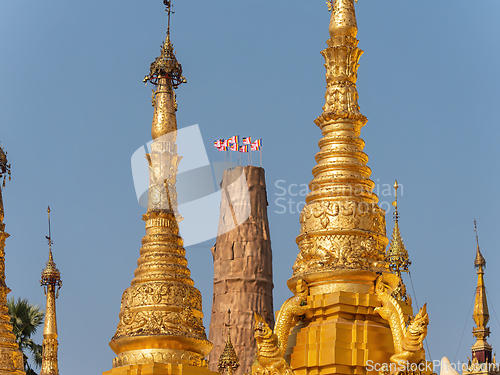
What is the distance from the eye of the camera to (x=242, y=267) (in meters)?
39.9

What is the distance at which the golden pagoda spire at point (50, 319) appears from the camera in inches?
1326

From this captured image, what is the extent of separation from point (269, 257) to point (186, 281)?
18123mm

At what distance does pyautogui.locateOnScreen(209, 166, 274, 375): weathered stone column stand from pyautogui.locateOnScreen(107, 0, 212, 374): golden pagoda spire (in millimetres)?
14388

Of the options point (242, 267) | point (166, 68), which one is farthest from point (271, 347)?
point (242, 267)

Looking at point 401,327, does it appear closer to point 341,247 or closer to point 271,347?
point 341,247

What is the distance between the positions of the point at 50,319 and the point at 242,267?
8694mm

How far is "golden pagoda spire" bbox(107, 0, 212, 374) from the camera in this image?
69.8 feet

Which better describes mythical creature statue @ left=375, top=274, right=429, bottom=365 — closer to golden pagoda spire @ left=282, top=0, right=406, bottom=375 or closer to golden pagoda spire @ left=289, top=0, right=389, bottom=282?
golden pagoda spire @ left=282, top=0, right=406, bottom=375

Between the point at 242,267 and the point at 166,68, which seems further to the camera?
the point at 242,267

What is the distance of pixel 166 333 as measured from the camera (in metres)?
21.3

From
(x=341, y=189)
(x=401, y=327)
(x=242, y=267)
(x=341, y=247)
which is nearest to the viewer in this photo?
(x=401, y=327)

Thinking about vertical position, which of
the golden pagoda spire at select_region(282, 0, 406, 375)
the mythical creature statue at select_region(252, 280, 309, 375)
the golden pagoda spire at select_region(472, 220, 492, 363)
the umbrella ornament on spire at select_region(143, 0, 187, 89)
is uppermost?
the umbrella ornament on spire at select_region(143, 0, 187, 89)

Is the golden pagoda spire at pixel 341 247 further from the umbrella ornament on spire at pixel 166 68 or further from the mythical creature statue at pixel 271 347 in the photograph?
the umbrella ornament on spire at pixel 166 68

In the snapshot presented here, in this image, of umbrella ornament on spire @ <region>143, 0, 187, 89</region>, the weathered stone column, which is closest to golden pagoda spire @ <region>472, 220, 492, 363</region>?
the weathered stone column
